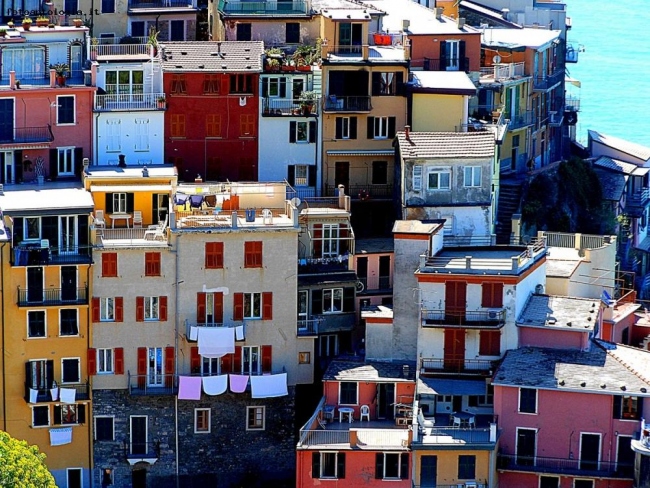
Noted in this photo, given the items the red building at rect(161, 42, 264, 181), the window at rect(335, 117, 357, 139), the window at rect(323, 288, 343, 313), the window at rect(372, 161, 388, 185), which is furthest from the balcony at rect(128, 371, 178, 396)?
the window at rect(335, 117, 357, 139)

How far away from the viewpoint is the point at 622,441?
92562 mm

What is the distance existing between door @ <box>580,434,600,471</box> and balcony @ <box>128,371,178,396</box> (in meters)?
16.0

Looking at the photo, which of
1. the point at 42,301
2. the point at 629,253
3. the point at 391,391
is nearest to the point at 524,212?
the point at 629,253

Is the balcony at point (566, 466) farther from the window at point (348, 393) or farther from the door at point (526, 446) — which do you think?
the window at point (348, 393)

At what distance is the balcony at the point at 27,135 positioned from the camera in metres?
103

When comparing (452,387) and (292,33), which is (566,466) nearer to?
(452,387)

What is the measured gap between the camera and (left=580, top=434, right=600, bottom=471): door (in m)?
92.8

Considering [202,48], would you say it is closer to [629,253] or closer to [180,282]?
[180,282]

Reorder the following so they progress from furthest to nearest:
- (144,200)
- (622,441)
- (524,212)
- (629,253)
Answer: (629,253), (524,212), (144,200), (622,441)

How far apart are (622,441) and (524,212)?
1963 cm

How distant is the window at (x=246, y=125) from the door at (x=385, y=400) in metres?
14.6

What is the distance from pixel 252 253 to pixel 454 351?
28.7 feet

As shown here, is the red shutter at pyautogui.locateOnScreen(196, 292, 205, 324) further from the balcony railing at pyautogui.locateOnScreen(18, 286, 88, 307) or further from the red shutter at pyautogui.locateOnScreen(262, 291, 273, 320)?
the balcony railing at pyautogui.locateOnScreen(18, 286, 88, 307)

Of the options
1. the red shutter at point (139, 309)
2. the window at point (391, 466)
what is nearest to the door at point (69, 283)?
the red shutter at point (139, 309)
